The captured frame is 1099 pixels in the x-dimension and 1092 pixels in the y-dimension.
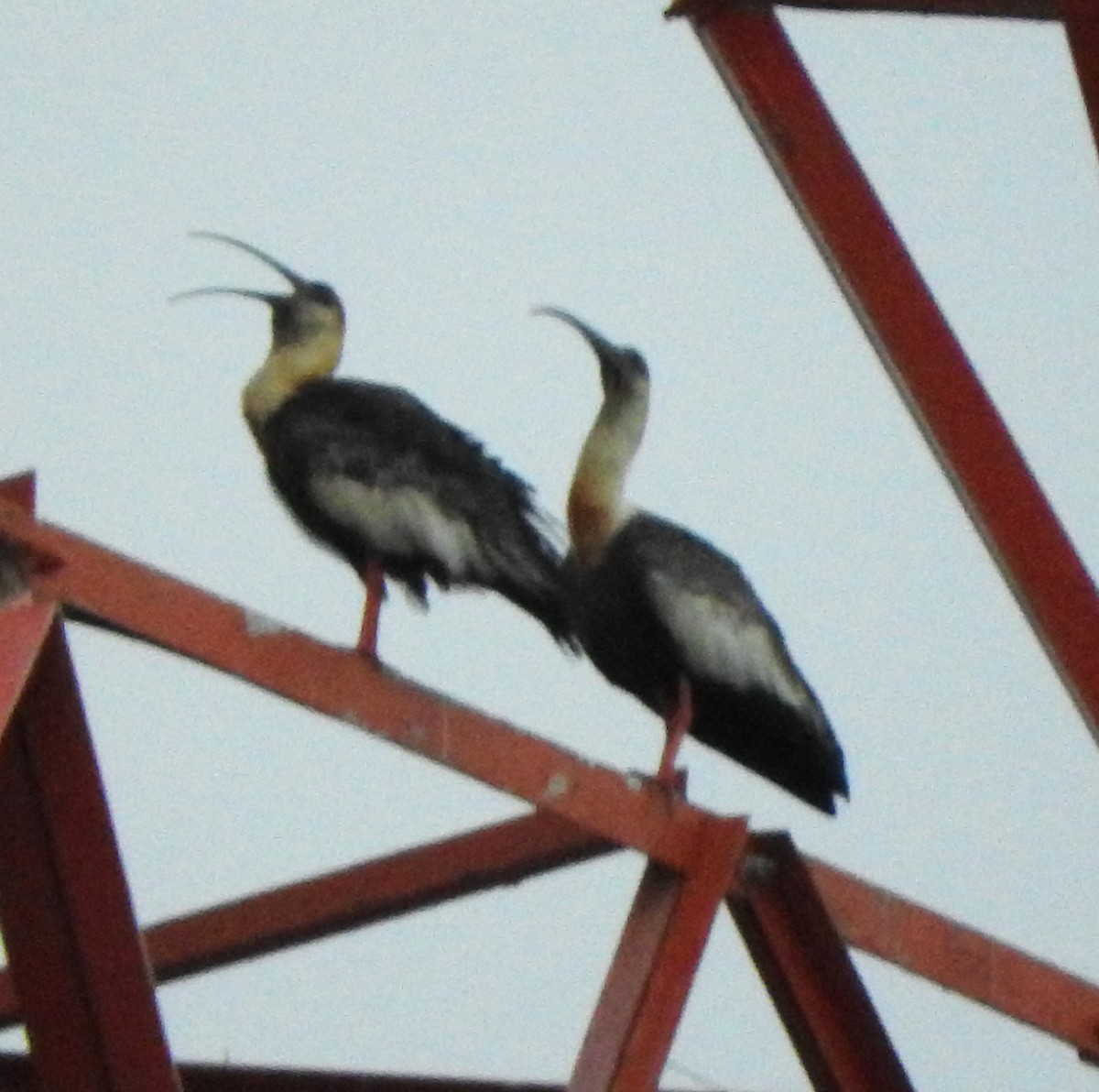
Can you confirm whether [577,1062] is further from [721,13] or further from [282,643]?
[721,13]

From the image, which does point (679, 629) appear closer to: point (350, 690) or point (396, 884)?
point (396, 884)

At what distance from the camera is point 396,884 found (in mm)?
5371

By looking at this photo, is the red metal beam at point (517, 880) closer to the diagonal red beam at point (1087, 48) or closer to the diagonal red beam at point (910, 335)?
the diagonal red beam at point (910, 335)

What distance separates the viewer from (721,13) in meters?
5.32

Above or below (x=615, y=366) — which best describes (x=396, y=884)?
below

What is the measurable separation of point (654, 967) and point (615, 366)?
288 cm

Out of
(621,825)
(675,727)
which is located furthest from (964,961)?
(675,727)

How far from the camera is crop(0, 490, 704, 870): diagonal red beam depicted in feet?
14.3

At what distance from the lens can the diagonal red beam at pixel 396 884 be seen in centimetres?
530

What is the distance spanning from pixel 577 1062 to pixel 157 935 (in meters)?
1.20

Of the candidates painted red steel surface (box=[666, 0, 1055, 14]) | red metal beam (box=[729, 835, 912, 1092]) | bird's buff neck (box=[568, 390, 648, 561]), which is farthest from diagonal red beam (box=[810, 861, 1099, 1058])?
bird's buff neck (box=[568, 390, 648, 561])

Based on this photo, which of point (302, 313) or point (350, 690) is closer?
point (350, 690)

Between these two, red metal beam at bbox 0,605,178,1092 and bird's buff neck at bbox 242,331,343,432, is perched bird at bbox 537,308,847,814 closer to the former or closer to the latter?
bird's buff neck at bbox 242,331,343,432

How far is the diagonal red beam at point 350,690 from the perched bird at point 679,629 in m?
1.88
